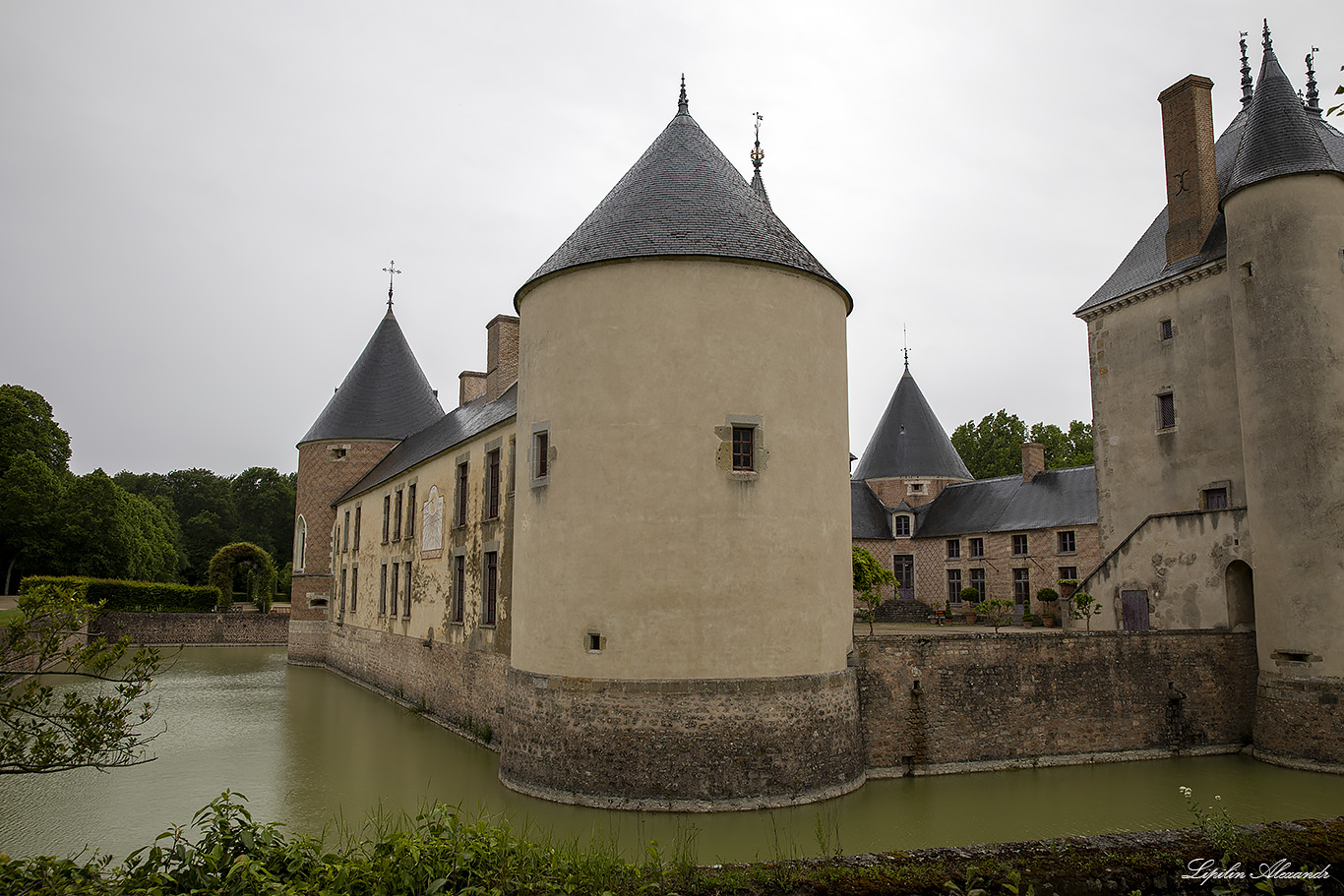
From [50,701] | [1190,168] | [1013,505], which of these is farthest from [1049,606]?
[50,701]

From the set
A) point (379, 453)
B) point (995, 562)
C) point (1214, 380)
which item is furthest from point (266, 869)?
point (995, 562)

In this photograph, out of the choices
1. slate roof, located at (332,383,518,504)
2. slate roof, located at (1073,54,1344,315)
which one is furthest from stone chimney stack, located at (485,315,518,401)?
slate roof, located at (1073,54,1344,315)

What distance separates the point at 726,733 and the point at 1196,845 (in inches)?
212

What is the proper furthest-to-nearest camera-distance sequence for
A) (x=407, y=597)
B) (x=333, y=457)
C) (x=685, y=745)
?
(x=333, y=457), (x=407, y=597), (x=685, y=745)

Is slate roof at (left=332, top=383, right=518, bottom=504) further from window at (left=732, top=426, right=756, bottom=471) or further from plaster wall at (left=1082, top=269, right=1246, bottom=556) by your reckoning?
A: plaster wall at (left=1082, top=269, right=1246, bottom=556)

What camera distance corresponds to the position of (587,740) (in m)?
10.4

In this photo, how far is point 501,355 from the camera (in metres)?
20.8

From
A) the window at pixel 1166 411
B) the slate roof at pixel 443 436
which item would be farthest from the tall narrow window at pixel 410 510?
the window at pixel 1166 411

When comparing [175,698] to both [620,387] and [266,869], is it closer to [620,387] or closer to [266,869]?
[620,387]

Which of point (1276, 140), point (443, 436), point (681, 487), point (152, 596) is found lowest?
point (152, 596)

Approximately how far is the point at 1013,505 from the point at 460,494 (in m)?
21.0

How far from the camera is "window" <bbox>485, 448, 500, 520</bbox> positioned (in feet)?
49.4

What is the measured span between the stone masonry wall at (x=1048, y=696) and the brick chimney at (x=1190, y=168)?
7.89 meters

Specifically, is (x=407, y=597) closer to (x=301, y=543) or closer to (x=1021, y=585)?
(x=301, y=543)
